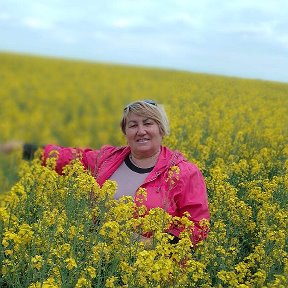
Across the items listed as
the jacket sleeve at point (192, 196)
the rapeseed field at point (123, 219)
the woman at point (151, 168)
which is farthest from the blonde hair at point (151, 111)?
the rapeseed field at point (123, 219)

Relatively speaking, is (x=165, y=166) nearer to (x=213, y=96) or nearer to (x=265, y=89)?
(x=213, y=96)

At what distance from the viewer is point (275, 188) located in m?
5.10

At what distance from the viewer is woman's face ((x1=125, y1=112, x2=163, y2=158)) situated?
473 cm

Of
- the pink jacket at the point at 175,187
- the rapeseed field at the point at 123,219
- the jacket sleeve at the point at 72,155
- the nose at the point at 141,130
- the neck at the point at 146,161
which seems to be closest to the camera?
the rapeseed field at the point at 123,219

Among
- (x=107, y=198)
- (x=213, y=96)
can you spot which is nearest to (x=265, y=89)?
(x=213, y=96)

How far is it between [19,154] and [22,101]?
11.9 ft

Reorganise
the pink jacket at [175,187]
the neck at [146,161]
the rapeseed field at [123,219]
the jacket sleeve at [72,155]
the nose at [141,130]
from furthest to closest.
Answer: the jacket sleeve at [72,155], the neck at [146,161], the nose at [141,130], the pink jacket at [175,187], the rapeseed field at [123,219]

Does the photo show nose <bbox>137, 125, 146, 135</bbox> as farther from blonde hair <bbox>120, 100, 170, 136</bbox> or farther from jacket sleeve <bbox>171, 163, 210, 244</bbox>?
jacket sleeve <bbox>171, 163, 210, 244</bbox>

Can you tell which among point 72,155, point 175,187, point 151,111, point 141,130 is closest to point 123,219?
point 175,187

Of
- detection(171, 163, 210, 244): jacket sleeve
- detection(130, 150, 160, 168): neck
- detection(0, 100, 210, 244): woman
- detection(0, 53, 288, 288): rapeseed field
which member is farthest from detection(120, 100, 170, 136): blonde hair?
detection(0, 53, 288, 288): rapeseed field

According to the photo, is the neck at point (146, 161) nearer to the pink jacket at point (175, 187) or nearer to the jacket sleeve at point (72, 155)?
the pink jacket at point (175, 187)

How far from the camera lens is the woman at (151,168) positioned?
450 centimetres

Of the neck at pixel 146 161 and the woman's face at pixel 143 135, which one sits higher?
the woman's face at pixel 143 135


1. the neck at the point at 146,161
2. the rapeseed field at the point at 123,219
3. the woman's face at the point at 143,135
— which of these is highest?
the woman's face at the point at 143,135
